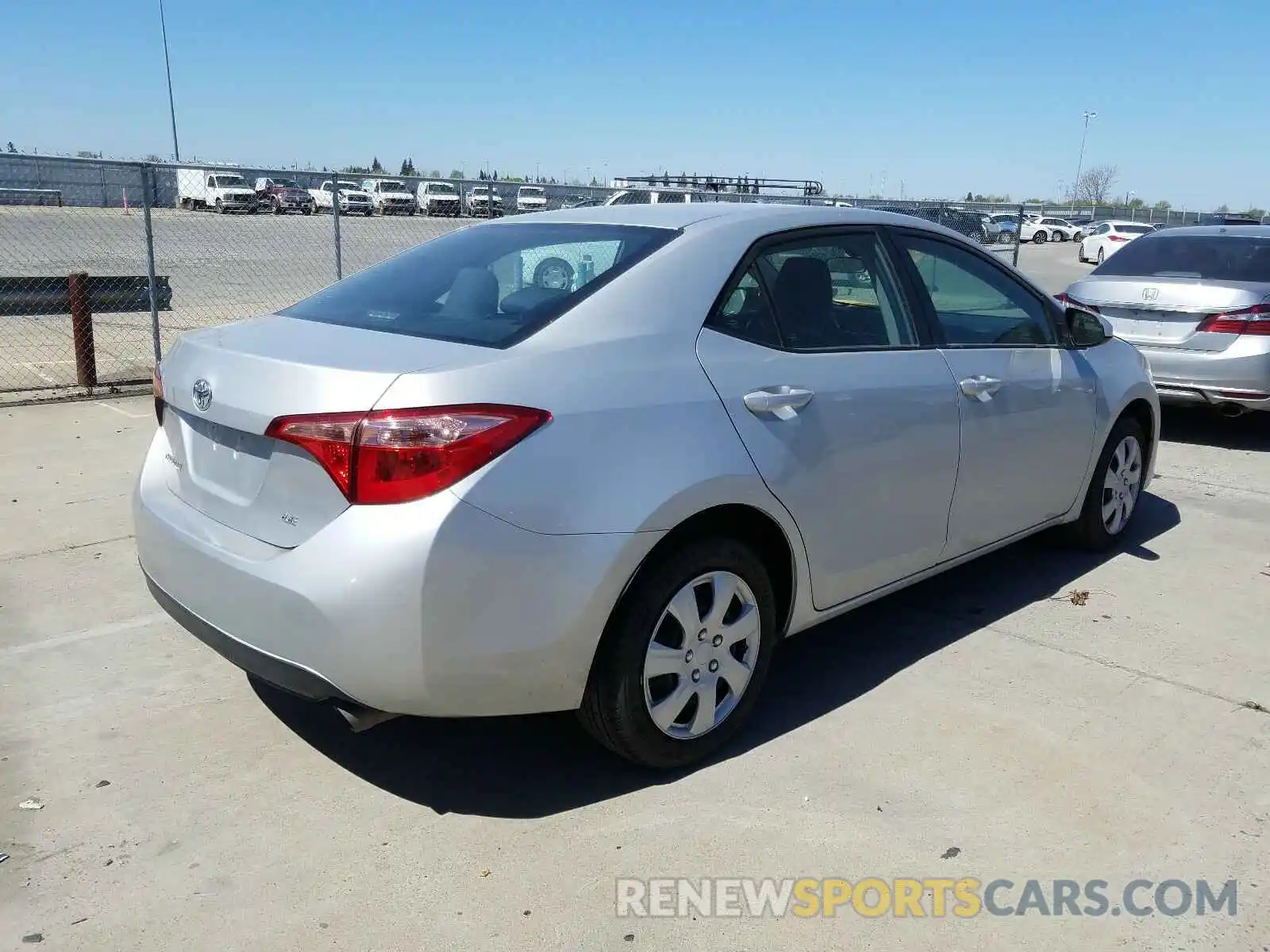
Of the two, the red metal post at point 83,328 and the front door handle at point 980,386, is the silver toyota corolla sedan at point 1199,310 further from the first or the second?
the red metal post at point 83,328

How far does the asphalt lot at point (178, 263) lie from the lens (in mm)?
10547

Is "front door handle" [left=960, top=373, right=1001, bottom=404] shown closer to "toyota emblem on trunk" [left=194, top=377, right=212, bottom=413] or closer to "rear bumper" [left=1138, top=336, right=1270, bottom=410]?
"toyota emblem on trunk" [left=194, top=377, right=212, bottom=413]

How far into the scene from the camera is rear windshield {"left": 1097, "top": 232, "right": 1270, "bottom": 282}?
782 centimetres

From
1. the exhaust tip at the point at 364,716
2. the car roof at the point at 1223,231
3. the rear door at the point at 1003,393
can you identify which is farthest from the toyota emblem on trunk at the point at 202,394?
the car roof at the point at 1223,231

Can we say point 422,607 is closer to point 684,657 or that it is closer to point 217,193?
point 684,657

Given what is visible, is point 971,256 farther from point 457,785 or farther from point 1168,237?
point 1168,237

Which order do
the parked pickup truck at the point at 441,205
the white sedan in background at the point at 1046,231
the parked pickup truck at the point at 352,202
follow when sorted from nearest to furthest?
the parked pickup truck at the point at 441,205 < the parked pickup truck at the point at 352,202 < the white sedan in background at the point at 1046,231

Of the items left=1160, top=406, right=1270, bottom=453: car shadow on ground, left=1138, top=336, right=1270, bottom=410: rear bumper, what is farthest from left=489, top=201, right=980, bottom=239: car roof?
left=1160, top=406, right=1270, bottom=453: car shadow on ground

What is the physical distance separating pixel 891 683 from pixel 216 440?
7.90 ft

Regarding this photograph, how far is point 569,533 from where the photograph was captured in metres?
2.71

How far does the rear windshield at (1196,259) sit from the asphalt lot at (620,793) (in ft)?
13.5

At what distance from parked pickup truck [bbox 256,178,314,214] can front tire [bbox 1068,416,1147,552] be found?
101 feet

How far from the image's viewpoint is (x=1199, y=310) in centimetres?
749

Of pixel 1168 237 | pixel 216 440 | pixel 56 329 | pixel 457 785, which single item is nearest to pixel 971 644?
pixel 457 785
